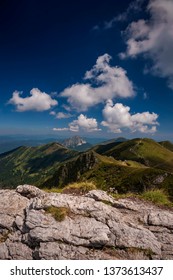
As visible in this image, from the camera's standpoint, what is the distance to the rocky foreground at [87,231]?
44.1 feet

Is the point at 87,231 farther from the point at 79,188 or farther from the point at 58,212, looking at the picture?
the point at 79,188

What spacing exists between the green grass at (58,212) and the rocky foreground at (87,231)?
14 centimetres

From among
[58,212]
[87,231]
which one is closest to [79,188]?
[58,212]

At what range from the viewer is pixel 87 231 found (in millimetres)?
14141

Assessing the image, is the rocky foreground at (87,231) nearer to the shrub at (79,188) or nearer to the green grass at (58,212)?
the green grass at (58,212)

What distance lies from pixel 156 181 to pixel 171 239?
389 feet

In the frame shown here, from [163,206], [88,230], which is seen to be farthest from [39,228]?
[163,206]

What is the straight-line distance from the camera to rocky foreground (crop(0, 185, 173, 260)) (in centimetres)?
1344

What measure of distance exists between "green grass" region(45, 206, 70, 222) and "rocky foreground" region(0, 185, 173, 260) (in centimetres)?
14

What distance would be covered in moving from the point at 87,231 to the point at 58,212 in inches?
89.1

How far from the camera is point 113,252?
1346cm

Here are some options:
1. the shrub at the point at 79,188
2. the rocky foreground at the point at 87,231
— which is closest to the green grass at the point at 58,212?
the rocky foreground at the point at 87,231

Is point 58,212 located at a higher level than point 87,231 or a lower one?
higher
